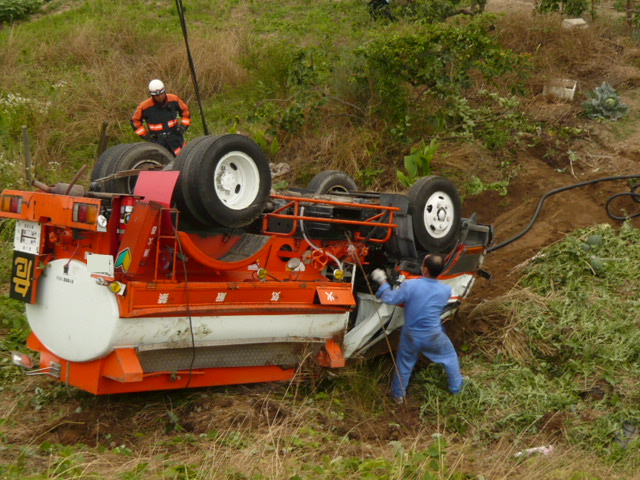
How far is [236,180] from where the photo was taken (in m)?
5.90

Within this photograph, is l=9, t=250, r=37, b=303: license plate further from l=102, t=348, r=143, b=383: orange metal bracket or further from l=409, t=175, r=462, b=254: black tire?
l=409, t=175, r=462, b=254: black tire

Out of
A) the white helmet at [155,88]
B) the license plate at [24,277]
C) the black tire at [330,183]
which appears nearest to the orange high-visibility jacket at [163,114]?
the white helmet at [155,88]

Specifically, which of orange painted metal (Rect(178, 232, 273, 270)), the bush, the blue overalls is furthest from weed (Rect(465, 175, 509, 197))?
the bush

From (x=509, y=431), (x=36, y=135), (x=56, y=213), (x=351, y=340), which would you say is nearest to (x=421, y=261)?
(x=351, y=340)

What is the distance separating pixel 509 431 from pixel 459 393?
0.59 metres

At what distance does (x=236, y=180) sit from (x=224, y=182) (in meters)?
0.14

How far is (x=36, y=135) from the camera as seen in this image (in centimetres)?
1259

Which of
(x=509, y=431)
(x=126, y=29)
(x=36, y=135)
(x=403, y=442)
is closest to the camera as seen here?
(x=403, y=442)

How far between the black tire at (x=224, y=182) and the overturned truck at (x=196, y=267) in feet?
0.03

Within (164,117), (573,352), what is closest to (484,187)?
(573,352)

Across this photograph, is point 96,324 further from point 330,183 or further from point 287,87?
point 287,87

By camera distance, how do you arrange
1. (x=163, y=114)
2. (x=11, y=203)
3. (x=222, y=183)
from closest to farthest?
(x=222, y=183) → (x=11, y=203) → (x=163, y=114)

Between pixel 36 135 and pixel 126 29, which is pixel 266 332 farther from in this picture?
pixel 126 29

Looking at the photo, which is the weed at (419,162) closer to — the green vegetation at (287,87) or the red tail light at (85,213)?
the green vegetation at (287,87)
